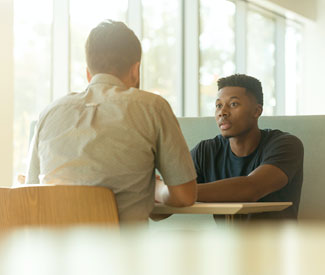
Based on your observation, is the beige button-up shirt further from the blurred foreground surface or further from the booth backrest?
the blurred foreground surface

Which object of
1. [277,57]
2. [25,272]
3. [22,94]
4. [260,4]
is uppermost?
[260,4]

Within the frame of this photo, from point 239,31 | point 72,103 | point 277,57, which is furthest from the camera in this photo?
point 277,57

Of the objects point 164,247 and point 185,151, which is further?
point 185,151

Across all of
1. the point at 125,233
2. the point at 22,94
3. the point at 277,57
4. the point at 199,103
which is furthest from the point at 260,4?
the point at 125,233

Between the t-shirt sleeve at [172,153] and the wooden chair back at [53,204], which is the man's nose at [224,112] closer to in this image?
the t-shirt sleeve at [172,153]

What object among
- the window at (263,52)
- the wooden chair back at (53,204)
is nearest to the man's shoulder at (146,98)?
the wooden chair back at (53,204)

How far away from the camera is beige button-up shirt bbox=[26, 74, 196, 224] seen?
163 cm

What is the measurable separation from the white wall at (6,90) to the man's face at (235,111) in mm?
2691

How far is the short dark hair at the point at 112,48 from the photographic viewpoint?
5.75 feet

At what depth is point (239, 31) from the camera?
9.27 m

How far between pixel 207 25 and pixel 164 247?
8605 millimetres

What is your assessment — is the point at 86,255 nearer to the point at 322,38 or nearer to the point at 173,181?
the point at 173,181

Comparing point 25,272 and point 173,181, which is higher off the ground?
point 25,272

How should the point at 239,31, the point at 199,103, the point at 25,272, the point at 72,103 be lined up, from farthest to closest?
the point at 239,31
the point at 199,103
the point at 72,103
the point at 25,272
